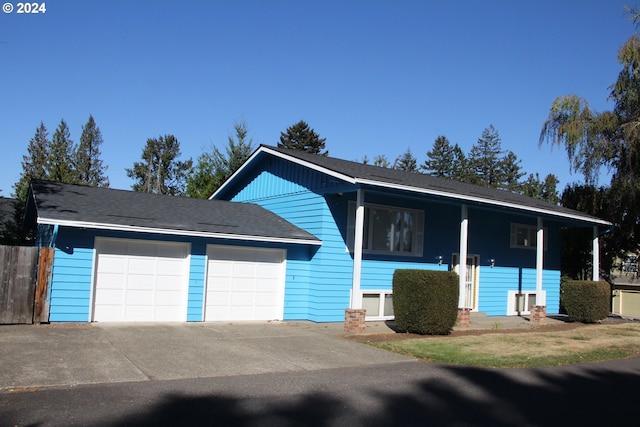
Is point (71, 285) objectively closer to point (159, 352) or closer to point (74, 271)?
point (74, 271)

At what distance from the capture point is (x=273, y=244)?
1558 cm

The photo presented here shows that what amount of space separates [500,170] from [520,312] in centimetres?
6139

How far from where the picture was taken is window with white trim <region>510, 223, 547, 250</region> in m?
20.9

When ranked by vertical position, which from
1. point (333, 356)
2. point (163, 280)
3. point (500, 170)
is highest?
point (500, 170)

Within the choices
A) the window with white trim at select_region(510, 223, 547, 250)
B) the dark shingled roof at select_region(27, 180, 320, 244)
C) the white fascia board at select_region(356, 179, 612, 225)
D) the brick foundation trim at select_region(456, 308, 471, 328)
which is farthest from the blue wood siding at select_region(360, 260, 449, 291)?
the window with white trim at select_region(510, 223, 547, 250)

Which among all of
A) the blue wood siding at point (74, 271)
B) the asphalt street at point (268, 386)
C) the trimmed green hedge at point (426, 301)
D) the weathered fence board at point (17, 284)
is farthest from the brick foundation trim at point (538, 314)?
the weathered fence board at point (17, 284)

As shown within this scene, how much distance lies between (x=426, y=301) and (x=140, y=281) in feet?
22.9

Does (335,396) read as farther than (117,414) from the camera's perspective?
Yes

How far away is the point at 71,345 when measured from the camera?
33.4 feet

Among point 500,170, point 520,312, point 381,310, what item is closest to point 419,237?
point 381,310

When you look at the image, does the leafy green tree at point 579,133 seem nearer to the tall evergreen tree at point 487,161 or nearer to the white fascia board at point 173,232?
the white fascia board at point 173,232

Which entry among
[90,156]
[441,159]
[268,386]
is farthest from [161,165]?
[268,386]

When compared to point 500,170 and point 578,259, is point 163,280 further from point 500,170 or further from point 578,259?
point 500,170

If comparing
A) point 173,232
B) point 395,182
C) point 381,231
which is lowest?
point 173,232
